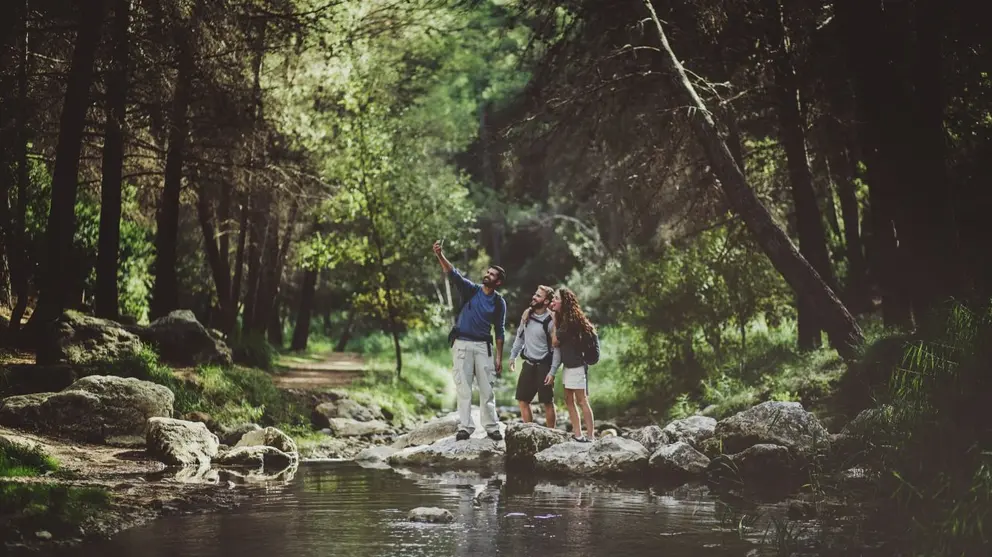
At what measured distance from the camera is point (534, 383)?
51.2 feet

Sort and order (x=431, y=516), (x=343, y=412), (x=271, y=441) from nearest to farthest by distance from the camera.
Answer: (x=431, y=516)
(x=271, y=441)
(x=343, y=412)

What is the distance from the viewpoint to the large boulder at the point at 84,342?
1560cm

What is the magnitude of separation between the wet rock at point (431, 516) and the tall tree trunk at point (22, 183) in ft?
31.6

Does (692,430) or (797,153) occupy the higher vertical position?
(797,153)

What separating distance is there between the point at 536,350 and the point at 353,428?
5.25 m

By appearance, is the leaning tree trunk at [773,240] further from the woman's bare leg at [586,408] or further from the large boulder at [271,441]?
the large boulder at [271,441]

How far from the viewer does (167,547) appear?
305 inches

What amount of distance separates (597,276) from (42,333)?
27714 millimetres

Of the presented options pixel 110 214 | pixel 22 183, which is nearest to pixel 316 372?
pixel 110 214

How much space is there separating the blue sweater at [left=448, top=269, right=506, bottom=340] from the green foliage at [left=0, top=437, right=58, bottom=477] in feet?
18.3

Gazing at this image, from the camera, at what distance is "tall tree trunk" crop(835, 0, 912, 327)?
43.5ft

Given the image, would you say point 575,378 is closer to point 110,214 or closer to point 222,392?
point 222,392

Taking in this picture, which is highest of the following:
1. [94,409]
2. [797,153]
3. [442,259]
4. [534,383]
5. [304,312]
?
A: [797,153]

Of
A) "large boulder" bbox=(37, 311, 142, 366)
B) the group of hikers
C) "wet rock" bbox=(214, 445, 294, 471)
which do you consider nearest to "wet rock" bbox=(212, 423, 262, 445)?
"wet rock" bbox=(214, 445, 294, 471)
